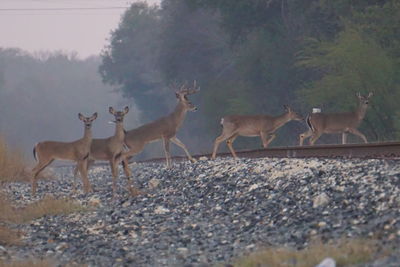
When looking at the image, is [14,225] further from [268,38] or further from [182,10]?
[182,10]

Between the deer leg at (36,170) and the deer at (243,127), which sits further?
the deer at (243,127)

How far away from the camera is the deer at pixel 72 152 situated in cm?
1819

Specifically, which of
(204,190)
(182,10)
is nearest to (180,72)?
(182,10)

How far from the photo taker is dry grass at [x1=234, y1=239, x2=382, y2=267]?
8219 millimetres

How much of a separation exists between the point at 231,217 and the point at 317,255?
3429 millimetres

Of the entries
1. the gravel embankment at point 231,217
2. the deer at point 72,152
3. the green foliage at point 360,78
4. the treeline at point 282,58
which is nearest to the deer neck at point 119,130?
the deer at point 72,152

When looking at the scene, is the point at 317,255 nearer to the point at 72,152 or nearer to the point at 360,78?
the point at 72,152

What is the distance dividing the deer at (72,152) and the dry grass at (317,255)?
361 inches

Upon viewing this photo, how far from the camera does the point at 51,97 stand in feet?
470

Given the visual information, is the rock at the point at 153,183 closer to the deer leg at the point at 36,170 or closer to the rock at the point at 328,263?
the deer leg at the point at 36,170

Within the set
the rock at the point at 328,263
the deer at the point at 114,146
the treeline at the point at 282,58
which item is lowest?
the rock at the point at 328,263

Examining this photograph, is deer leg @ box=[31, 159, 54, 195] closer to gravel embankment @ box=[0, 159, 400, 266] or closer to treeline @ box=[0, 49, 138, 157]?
gravel embankment @ box=[0, 159, 400, 266]

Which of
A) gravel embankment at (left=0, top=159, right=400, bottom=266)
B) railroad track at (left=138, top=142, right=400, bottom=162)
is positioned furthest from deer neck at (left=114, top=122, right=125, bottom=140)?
railroad track at (left=138, top=142, right=400, bottom=162)

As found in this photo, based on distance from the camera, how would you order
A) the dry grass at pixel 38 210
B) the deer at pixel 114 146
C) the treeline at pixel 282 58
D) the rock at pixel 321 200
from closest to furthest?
the rock at pixel 321 200 < the dry grass at pixel 38 210 < the deer at pixel 114 146 < the treeline at pixel 282 58
